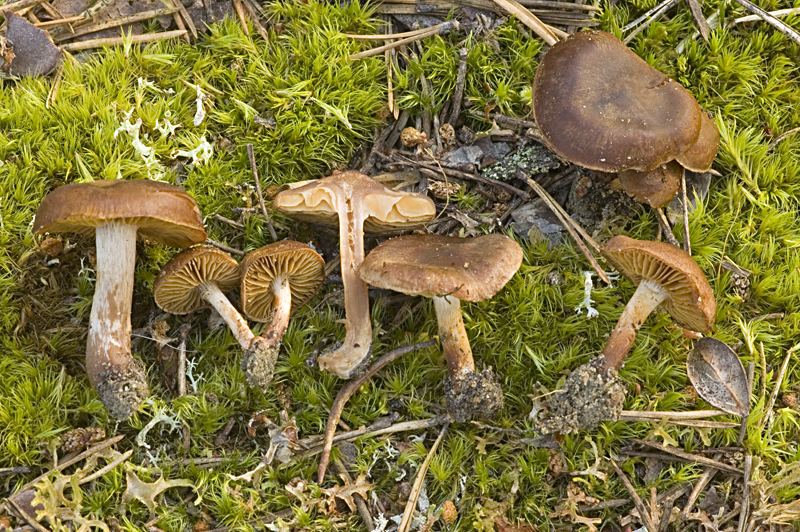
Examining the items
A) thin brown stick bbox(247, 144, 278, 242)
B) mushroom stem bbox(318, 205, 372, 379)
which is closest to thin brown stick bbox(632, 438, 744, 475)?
mushroom stem bbox(318, 205, 372, 379)

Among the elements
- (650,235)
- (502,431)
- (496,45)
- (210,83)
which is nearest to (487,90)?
(496,45)

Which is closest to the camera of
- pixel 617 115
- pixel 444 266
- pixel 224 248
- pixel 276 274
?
pixel 444 266

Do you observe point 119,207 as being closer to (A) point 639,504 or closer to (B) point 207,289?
(B) point 207,289

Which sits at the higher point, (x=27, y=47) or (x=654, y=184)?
(x=27, y=47)

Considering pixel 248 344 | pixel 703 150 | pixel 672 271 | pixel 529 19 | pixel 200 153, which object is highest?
pixel 529 19

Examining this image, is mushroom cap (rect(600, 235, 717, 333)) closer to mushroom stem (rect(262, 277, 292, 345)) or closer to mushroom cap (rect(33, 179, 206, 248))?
mushroom stem (rect(262, 277, 292, 345))

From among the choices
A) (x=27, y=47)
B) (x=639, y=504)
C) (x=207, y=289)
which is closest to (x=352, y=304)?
(x=207, y=289)

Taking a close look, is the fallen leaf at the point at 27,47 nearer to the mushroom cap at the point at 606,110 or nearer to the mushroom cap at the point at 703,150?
the mushroom cap at the point at 606,110

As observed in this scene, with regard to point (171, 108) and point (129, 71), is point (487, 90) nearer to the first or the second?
point (171, 108)
